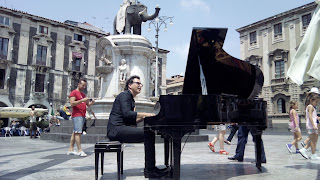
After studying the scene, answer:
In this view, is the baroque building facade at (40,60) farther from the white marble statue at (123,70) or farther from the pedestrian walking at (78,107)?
the pedestrian walking at (78,107)

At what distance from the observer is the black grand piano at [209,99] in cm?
353

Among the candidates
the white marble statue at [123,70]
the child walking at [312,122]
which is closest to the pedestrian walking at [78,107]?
the child walking at [312,122]

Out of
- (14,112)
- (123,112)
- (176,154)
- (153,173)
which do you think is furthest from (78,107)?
(14,112)

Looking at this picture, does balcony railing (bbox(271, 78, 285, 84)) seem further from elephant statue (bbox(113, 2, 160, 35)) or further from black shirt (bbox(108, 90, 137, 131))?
black shirt (bbox(108, 90, 137, 131))

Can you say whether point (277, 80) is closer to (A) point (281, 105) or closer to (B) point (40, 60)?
(A) point (281, 105)

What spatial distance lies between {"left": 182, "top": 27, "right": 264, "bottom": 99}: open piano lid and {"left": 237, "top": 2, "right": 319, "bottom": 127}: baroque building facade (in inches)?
1121

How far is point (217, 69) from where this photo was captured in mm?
4633

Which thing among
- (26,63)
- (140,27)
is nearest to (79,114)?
(140,27)

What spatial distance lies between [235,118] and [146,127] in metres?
1.35

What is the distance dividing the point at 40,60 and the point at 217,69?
32.5 m

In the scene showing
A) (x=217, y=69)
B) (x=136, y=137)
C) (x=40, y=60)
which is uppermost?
(x=40, y=60)

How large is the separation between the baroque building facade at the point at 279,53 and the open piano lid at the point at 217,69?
28465 mm

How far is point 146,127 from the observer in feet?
12.2

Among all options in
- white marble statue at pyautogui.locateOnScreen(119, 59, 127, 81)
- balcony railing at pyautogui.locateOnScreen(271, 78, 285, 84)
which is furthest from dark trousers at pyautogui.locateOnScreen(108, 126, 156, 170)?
balcony railing at pyautogui.locateOnScreen(271, 78, 285, 84)
